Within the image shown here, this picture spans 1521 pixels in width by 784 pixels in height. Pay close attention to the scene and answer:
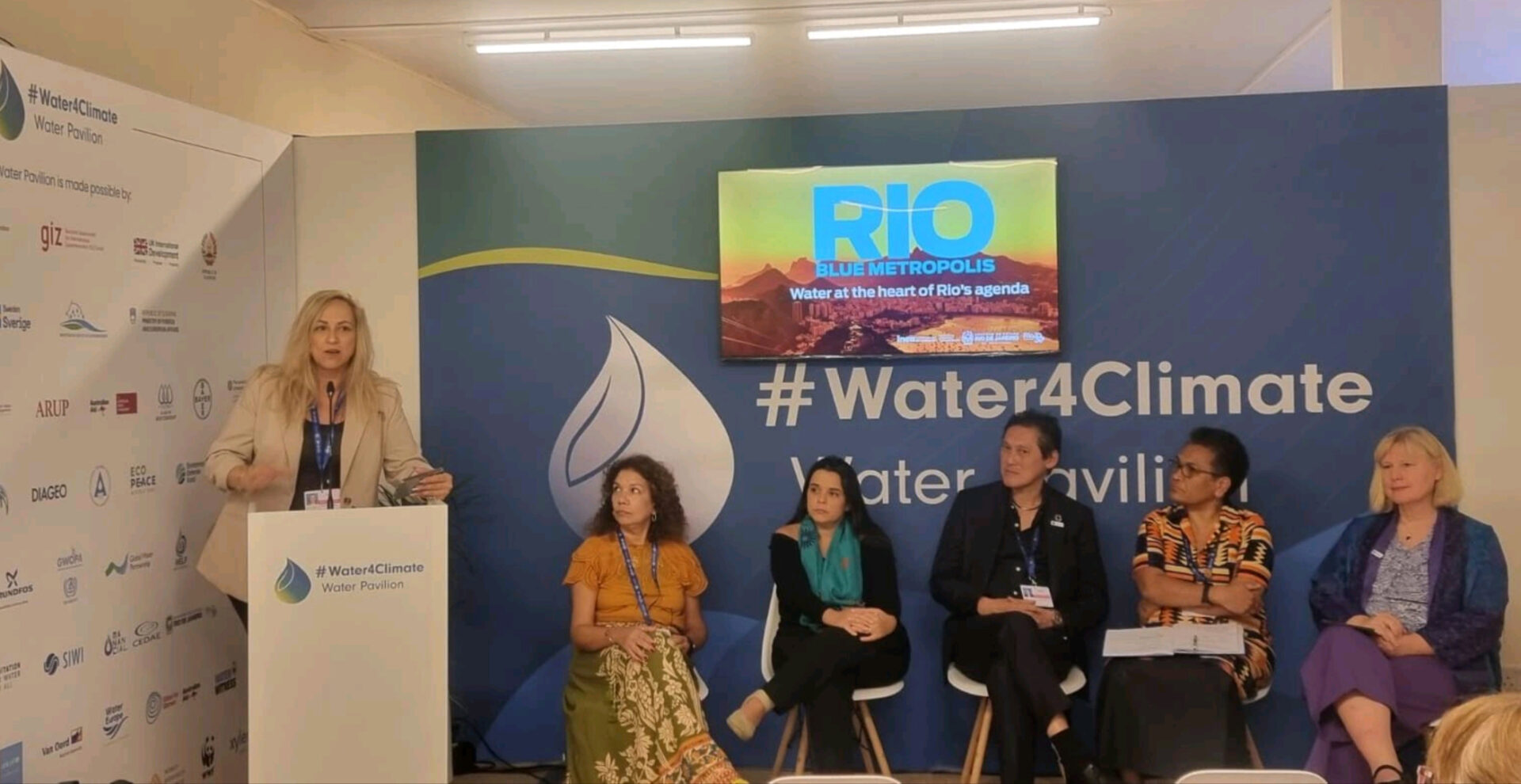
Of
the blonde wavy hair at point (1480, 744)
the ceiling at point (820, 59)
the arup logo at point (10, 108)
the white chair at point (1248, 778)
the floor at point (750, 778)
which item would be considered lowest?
the floor at point (750, 778)

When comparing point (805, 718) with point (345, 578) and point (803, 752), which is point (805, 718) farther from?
point (345, 578)

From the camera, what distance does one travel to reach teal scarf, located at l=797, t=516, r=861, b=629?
4.65 metres

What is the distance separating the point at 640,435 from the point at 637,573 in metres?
0.72

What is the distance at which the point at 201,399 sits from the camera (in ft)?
15.2

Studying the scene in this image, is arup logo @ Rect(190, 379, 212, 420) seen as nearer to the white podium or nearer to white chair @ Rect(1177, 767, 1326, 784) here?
the white podium

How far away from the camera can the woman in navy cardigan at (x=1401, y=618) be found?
4.05 m

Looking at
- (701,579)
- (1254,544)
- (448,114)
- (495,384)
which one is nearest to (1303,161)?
(1254,544)

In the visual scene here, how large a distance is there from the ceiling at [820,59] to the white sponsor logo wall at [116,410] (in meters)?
1.71

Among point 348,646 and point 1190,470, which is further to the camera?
point 1190,470

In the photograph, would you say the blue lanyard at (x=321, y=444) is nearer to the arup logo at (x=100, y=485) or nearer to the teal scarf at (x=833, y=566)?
the arup logo at (x=100, y=485)

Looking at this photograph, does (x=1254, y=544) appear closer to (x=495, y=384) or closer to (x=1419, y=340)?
(x=1419, y=340)

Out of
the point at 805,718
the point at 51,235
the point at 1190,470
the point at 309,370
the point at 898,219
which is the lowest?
the point at 805,718

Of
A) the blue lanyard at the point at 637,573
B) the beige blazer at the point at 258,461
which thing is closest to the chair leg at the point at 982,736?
the blue lanyard at the point at 637,573

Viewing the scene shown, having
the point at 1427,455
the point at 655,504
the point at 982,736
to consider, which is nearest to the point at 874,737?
the point at 982,736
